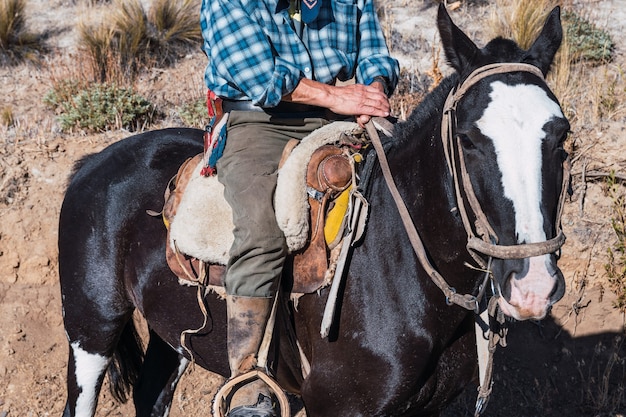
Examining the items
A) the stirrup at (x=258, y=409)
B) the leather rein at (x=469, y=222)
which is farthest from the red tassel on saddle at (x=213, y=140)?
the stirrup at (x=258, y=409)

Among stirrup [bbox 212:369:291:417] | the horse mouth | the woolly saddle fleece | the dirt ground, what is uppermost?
the horse mouth

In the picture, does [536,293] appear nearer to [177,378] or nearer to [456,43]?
[456,43]

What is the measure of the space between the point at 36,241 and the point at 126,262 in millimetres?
2724

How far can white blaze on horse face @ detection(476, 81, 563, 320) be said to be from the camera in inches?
92.4

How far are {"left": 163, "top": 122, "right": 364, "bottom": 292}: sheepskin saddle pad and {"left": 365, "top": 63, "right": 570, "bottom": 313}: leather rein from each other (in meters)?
0.41

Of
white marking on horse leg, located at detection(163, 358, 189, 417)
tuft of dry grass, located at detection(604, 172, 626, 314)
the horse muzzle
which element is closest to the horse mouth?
the horse muzzle

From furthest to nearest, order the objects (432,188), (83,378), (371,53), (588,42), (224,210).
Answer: (588,42)
(83,378)
(371,53)
(224,210)
(432,188)

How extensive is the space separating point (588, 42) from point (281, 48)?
220 inches

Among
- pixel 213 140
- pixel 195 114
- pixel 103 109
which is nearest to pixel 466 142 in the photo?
pixel 213 140

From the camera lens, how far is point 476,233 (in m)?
2.61

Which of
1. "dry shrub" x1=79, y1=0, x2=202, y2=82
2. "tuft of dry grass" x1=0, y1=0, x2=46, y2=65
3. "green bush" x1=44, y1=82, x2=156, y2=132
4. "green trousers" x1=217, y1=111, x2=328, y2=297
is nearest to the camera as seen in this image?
"green trousers" x1=217, y1=111, x2=328, y2=297

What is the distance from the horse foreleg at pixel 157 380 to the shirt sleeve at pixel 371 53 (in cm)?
234

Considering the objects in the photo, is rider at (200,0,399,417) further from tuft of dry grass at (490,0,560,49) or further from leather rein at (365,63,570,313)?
tuft of dry grass at (490,0,560,49)

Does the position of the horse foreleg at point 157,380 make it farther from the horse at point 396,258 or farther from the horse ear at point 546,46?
the horse ear at point 546,46
